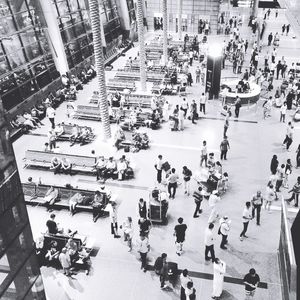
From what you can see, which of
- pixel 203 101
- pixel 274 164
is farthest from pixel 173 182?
pixel 203 101

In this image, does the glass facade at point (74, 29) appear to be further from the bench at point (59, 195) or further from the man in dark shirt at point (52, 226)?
the man in dark shirt at point (52, 226)

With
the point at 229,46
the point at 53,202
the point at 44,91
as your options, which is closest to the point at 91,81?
the point at 44,91

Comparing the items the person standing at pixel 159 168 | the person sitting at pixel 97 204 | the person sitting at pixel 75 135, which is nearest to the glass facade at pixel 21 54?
the person sitting at pixel 75 135

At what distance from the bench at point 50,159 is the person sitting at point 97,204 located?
8.45ft

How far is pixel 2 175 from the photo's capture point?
16.5 ft

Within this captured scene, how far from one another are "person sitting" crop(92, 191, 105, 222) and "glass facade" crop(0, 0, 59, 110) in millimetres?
10264

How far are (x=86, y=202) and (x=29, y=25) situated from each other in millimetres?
14993

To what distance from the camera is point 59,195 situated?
1441 centimetres

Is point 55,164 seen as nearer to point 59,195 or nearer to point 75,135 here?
point 59,195

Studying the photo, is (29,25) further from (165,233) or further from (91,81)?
(165,233)

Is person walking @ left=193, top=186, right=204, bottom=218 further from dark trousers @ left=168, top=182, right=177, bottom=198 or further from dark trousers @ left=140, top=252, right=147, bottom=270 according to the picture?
dark trousers @ left=140, top=252, right=147, bottom=270

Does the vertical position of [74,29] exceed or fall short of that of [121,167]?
it exceeds it

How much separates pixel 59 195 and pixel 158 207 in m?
4.06

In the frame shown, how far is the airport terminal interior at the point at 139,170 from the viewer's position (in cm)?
1048
